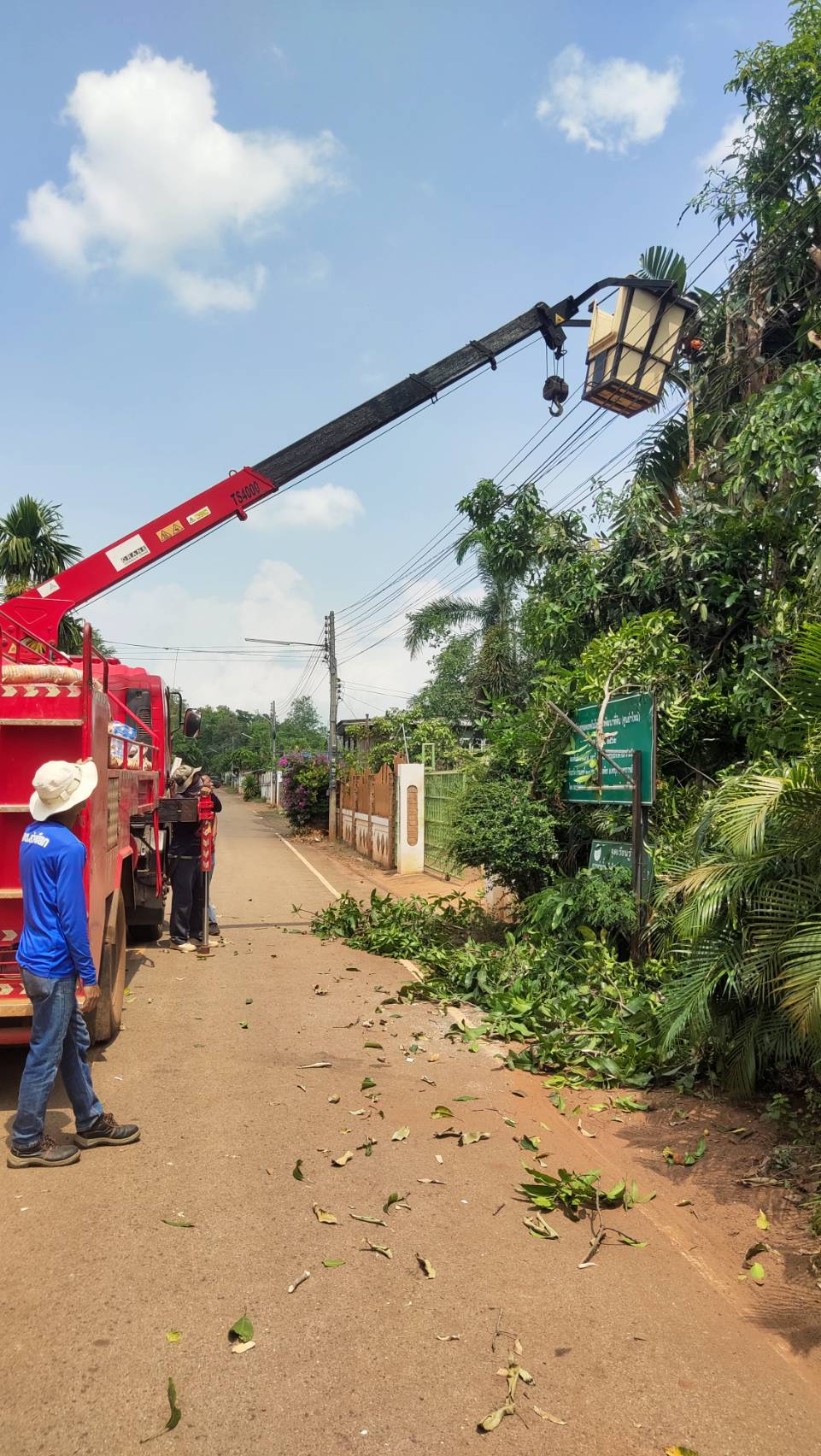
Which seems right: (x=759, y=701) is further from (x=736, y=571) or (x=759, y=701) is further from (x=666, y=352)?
(x=666, y=352)

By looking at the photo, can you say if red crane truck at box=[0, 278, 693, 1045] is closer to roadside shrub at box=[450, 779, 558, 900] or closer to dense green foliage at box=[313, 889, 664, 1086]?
dense green foliage at box=[313, 889, 664, 1086]

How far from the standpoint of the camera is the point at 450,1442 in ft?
9.60

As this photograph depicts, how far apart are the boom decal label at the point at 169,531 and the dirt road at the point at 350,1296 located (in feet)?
19.8

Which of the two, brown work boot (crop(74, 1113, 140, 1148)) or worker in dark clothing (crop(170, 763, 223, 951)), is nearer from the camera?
brown work boot (crop(74, 1113, 140, 1148))

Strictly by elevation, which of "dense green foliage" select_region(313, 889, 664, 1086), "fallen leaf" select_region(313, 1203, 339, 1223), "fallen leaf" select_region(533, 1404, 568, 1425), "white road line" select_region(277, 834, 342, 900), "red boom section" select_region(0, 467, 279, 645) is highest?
"red boom section" select_region(0, 467, 279, 645)

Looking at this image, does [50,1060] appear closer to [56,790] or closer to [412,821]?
[56,790]

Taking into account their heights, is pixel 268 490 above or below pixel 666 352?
below

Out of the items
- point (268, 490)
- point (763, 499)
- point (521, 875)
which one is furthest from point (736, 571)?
point (268, 490)

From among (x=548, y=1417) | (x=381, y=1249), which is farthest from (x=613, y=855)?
(x=548, y=1417)

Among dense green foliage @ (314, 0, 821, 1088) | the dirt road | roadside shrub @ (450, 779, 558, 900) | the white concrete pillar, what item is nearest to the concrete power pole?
the white concrete pillar

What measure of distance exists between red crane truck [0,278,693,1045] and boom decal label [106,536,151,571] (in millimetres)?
13

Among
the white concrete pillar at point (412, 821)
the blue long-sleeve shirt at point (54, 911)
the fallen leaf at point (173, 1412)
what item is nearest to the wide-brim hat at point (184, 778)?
the blue long-sleeve shirt at point (54, 911)

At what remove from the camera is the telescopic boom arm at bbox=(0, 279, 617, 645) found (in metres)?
10.1

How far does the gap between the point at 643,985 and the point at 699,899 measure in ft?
7.86
